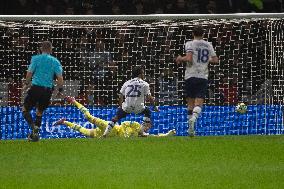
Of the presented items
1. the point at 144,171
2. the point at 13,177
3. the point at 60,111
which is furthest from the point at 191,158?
the point at 60,111

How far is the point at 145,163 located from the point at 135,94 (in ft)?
23.8

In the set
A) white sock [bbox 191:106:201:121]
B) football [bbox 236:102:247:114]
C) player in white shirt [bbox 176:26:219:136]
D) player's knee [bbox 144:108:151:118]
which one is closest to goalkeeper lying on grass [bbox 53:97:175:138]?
player's knee [bbox 144:108:151:118]

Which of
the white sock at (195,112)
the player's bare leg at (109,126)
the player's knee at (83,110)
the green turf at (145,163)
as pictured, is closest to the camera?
the green turf at (145,163)

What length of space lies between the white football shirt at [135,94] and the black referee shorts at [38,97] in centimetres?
219

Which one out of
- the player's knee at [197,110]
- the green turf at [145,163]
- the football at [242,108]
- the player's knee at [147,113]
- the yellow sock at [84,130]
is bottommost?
the green turf at [145,163]

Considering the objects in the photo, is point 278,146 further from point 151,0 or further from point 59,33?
point 151,0

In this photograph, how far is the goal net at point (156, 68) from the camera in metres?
21.7

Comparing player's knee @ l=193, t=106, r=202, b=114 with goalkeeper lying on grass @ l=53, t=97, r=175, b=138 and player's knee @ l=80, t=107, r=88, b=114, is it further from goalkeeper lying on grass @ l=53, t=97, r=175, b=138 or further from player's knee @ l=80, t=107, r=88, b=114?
player's knee @ l=80, t=107, r=88, b=114

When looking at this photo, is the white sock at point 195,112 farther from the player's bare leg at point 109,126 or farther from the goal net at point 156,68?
the goal net at point 156,68

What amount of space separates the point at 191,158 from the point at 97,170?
1986mm

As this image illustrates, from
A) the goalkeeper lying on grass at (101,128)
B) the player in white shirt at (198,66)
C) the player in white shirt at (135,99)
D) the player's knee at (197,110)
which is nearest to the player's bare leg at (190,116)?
the player in white shirt at (198,66)

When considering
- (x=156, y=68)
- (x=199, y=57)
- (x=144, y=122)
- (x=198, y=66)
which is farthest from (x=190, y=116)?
(x=156, y=68)

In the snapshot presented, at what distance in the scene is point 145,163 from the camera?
13.2 m

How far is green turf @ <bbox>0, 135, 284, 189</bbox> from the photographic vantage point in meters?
11.0
